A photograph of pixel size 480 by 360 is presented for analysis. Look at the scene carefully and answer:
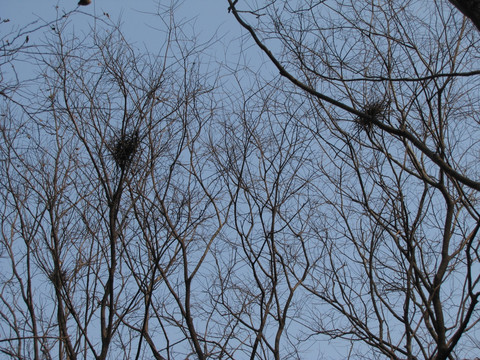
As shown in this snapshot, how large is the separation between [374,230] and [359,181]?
0.41m

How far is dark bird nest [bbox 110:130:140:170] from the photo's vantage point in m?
3.42

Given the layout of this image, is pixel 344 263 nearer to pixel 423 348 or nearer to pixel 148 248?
pixel 423 348

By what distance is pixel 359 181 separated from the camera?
13.1ft

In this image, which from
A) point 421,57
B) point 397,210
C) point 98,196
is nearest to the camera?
point 421,57

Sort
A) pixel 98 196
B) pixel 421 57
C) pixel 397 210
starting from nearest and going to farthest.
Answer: pixel 421 57 < pixel 98 196 < pixel 397 210

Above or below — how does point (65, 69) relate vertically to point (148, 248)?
above

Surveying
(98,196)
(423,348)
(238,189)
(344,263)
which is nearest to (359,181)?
(344,263)

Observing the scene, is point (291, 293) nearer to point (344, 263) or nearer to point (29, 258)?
point (344, 263)

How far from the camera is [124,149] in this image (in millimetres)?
3418

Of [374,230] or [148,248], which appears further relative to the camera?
[374,230]

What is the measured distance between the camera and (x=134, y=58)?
13.1 feet

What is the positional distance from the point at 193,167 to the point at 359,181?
1.36 m

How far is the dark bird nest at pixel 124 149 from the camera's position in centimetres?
342

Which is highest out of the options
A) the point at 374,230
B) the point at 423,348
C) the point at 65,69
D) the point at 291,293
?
the point at 65,69
